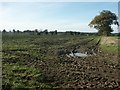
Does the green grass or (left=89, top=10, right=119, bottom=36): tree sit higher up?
(left=89, top=10, right=119, bottom=36): tree

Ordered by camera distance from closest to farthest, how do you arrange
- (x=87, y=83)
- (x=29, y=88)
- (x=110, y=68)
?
(x=29, y=88) → (x=87, y=83) → (x=110, y=68)

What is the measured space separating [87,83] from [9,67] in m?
8.69

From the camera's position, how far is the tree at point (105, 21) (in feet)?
238

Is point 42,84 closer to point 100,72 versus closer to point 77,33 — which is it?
point 100,72

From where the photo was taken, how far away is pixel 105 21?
236ft

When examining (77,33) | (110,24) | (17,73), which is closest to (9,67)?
(17,73)

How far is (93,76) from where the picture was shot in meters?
23.8

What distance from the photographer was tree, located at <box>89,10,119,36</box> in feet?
238

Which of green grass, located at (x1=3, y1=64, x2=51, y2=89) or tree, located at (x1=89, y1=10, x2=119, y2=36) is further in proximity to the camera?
tree, located at (x1=89, y1=10, x2=119, y2=36)

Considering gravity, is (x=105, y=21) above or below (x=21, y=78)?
above

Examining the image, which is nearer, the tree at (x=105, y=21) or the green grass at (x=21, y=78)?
the green grass at (x=21, y=78)

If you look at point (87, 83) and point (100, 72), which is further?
point (100, 72)

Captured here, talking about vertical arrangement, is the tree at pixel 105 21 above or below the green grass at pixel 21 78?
above

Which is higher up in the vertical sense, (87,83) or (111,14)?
(111,14)
